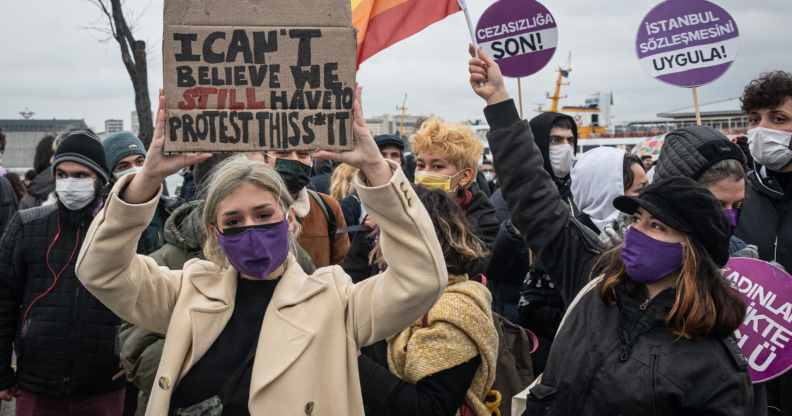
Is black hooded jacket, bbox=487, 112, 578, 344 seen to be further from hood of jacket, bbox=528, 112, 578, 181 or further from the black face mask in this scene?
the black face mask

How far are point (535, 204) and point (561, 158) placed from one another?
203 cm

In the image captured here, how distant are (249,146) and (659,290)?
1.65 meters

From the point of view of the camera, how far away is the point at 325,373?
2.60 metres

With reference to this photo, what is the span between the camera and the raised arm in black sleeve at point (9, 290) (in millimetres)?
4309

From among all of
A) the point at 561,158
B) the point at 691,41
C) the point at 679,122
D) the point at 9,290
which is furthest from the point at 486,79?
the point at 679,122

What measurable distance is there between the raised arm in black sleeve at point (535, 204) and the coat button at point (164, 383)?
5.35 feet

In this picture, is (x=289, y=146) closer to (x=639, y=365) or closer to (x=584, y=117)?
(x=639, y=365)

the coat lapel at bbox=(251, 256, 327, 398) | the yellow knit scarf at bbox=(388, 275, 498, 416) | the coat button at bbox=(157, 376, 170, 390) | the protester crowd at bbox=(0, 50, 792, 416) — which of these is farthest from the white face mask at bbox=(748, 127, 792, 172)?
the coat button at bbox=(157, 376, 170, 390)

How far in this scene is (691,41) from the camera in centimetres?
589

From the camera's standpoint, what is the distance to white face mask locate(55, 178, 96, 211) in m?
4.29

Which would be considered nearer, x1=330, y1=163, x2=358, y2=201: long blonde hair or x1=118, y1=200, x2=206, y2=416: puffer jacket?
x1=118, y1=200, x2=206, y2=416: puffer jacket

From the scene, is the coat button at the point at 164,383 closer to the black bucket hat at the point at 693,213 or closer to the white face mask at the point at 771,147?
the black bucket hat at the point at 693,213

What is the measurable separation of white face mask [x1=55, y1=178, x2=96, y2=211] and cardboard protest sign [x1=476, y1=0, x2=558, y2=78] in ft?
10.1

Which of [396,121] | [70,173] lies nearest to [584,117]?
[396,121]
